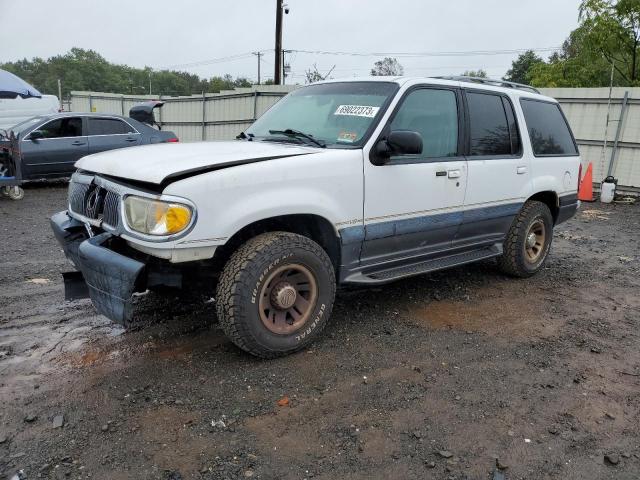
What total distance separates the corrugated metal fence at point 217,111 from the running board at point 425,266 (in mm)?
A: 10162

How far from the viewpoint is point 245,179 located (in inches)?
125

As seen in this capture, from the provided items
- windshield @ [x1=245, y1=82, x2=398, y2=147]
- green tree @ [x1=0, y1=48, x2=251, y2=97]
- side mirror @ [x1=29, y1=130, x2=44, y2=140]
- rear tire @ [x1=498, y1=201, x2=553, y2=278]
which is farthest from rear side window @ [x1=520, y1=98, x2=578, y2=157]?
green tree @ [x1=0, y1=48, x2=251, y2=97]

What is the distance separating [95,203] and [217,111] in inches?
574

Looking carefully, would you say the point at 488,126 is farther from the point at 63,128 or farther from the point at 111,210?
the point at 63,128

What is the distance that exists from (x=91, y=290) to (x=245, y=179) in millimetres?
1176

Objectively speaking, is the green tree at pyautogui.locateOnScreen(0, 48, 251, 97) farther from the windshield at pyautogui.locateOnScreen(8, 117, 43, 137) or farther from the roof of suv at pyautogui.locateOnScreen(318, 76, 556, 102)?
the roof of suv at pyautogui.locateOnScreen(318, 76, 556, 102)

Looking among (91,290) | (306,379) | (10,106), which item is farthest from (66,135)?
(306,379)

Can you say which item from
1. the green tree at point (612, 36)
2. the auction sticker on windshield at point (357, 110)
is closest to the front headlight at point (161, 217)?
the auction sticker on windshield at point (357, 110)

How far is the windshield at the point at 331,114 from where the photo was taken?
3887mm

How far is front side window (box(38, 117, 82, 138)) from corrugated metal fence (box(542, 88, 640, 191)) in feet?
33.9

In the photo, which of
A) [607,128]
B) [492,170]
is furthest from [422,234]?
[607,128]

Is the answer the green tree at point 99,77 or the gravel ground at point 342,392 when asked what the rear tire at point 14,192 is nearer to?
the gravel ground at point 342,392

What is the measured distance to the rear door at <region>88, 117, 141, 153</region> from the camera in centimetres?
1095

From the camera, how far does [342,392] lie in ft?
10.3
